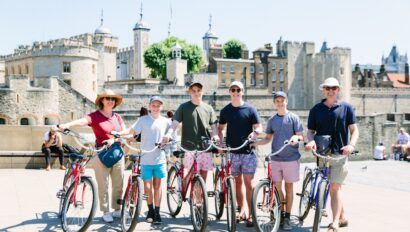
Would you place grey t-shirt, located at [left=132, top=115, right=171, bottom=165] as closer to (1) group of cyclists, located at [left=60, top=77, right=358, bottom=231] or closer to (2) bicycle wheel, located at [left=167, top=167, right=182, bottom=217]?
(1) group of cyclists, located at [left=60, top=77, right=358, bottom=231]

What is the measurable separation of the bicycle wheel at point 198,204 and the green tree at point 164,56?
243 feet

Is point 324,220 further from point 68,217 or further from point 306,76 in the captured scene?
point 306,76

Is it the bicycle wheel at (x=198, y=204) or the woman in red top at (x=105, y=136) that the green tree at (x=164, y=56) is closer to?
the woman in red top at (x=105, y=136)

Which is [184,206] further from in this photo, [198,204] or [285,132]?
[285,132]

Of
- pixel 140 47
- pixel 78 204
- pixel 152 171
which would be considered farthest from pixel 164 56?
pixel 78 204

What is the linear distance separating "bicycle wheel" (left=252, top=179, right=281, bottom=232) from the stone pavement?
51cm

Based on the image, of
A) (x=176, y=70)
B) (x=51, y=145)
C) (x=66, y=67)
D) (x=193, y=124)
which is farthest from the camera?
(x=176, y=70)

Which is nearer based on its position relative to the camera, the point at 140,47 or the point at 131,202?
the point at 131,202

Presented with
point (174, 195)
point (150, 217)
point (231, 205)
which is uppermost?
point (231, 205)

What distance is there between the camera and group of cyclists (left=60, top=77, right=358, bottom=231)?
23.8 feet

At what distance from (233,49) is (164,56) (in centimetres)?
1499

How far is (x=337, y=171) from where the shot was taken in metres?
7.21

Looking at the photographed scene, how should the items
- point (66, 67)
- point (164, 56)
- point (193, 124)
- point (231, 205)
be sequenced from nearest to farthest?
point (231, 205) → point (193, 124) → point (66, 67) → point (164, 56)

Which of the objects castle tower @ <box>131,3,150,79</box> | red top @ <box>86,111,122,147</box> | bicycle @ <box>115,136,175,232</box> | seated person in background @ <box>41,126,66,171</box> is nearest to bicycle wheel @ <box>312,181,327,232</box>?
bicycle @ <box>115,136,175,232</box>
